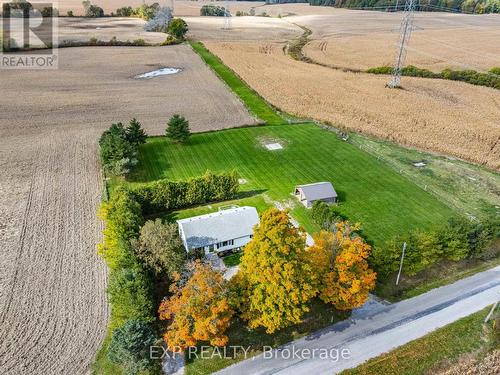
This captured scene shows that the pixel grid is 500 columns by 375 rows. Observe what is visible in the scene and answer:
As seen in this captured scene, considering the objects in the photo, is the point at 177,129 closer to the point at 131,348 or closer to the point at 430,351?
the point at 131,348

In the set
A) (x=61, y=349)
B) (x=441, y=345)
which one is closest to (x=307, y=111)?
(x=441, y=345)

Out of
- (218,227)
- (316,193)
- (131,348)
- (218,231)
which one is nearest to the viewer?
(131,348)

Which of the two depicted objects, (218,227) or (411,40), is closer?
(218,227)

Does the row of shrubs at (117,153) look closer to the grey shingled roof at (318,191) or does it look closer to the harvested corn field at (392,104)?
the grey shingled roof at (318,191)

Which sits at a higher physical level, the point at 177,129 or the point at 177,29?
the point at 177,29

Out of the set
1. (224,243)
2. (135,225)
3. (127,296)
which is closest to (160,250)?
(127,296)

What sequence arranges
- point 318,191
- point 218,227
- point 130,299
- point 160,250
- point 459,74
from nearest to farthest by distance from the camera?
point 130,299
point 160,250
point 218,227
point 318,191
point 459,74

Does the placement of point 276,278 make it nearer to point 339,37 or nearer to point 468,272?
point 468,272
